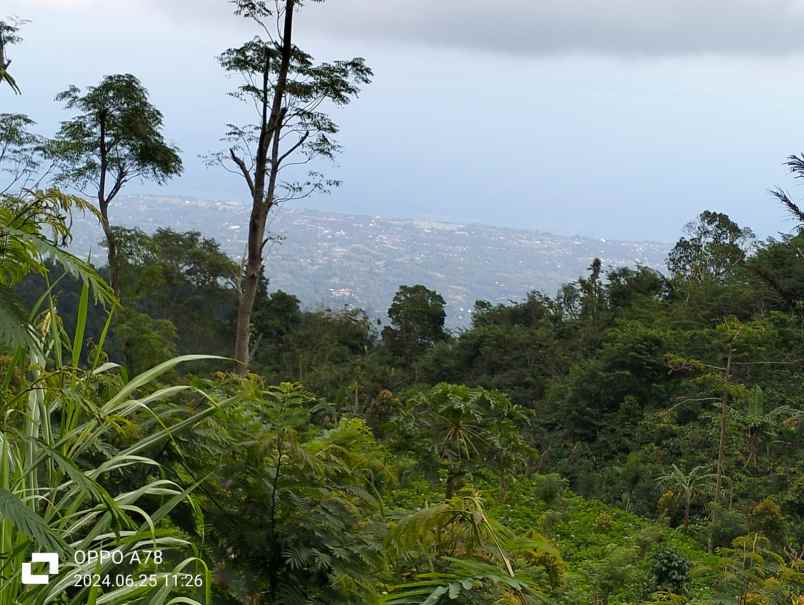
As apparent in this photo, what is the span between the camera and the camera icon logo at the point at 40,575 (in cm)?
131

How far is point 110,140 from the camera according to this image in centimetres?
1195

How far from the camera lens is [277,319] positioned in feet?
64.7

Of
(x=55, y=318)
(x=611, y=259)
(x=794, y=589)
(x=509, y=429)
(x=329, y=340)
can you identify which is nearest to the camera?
(x=55, y=318)

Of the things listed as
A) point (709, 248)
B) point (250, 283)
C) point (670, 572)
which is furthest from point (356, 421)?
point (709, 248)

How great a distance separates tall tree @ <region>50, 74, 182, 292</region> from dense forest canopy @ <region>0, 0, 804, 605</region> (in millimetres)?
37

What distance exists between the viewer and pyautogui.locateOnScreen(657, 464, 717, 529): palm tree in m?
7.81

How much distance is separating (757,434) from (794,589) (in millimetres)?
5482

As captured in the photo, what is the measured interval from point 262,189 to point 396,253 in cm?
6258

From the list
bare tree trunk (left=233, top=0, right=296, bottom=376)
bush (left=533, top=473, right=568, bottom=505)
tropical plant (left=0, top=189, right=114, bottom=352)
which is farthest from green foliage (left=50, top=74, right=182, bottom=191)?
tropical plant (left=0, top=189, right=114, bottom=352)

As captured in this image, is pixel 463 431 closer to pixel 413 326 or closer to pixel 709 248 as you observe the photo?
pixel 413 326

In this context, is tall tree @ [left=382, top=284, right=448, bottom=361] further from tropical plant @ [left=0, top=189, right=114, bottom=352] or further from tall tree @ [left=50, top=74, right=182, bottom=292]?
tropical plant @ [left=0, top=189, right=114, bottom=352]

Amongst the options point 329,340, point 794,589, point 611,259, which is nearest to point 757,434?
point 794,589

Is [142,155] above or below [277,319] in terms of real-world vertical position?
above

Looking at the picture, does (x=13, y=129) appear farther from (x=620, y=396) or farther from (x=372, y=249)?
(x=372, y=249)
